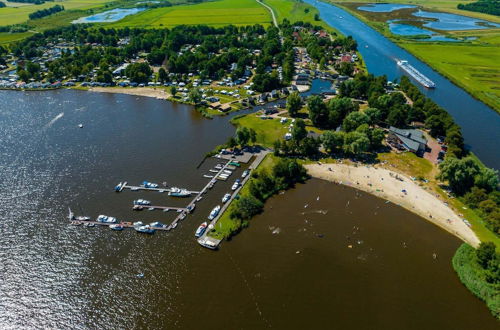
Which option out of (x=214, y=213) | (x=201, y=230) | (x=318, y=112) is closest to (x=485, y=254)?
(x=214, y=213)

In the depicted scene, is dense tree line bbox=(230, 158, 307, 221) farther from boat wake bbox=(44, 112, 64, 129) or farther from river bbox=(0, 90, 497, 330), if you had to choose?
boat wake bbox=(44, 112, 64, 129)

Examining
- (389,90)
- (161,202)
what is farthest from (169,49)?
(161,202)

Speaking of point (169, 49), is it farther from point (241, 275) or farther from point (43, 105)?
point (241, 275)

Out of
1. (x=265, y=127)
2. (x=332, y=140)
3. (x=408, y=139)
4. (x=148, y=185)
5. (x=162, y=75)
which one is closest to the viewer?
(x=148, y=185)

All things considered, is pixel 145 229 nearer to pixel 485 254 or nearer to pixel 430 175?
pixel 485 254

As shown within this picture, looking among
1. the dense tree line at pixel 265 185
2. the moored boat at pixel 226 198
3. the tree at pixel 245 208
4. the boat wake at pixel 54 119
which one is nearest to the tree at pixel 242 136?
the dense tree line at pixel 265 185
